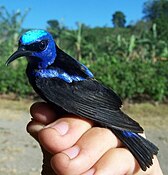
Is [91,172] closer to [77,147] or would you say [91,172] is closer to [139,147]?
[77,147]

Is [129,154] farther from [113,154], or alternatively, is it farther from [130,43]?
[130,43]

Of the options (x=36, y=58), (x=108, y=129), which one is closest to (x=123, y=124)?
(x=108, y=129)

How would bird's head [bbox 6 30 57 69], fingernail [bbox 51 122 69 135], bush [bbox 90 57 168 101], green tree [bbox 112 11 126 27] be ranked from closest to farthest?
fingernail [bbox 51 122 69 135]
bird's head [bbox 6 30 57 69]
bush [bbox 90 57 168 101]
green tree [bbox 112 11 126 27]

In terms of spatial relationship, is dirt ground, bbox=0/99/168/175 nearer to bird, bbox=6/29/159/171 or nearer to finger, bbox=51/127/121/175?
bird, bbox=6/29/159/171

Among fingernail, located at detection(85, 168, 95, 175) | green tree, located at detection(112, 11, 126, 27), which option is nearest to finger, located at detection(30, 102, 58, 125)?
fingernail, located at detection(85, 168, 95, 175)

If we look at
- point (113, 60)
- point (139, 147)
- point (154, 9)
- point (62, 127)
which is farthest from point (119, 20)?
point (62, 127)

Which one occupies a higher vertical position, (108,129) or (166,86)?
(108,129)
